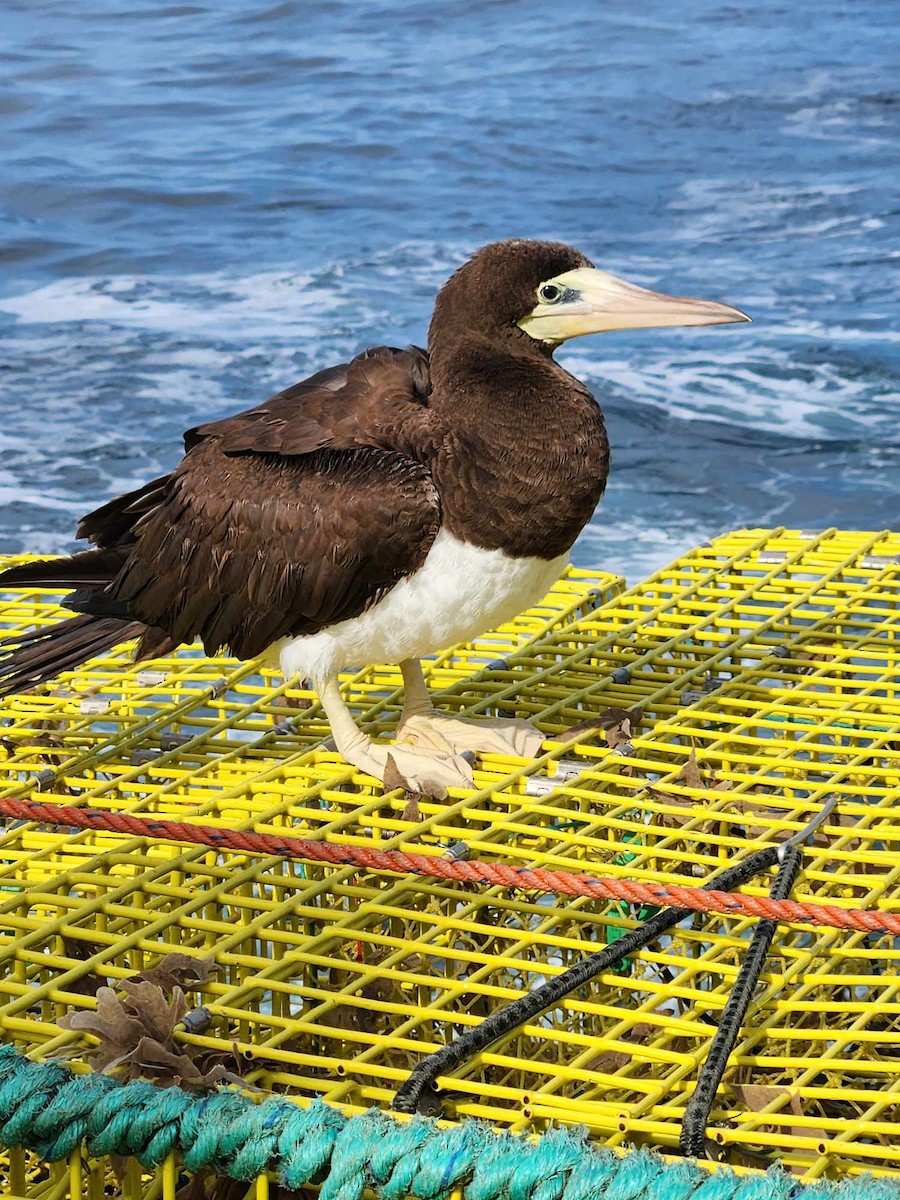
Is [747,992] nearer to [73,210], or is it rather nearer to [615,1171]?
[615,1171]

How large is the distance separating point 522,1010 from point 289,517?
76.3 inches

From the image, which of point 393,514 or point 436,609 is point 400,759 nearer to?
point 436,609

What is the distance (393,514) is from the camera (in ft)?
15.0

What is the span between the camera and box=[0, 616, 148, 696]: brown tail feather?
4.86m

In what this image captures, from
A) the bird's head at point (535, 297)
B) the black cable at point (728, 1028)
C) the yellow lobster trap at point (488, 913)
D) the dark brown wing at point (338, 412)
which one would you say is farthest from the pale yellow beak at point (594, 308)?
the black cable at point (728, 1028)

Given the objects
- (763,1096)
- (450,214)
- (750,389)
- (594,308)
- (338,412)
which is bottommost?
(750,389)

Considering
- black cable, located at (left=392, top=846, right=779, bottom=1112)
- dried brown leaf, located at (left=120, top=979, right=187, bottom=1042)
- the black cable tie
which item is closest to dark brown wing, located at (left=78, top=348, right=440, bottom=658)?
A: the black cable tie

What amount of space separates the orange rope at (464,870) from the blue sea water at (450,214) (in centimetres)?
819

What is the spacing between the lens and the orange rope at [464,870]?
3.35 m

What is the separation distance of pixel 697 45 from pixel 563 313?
18605 millimetres

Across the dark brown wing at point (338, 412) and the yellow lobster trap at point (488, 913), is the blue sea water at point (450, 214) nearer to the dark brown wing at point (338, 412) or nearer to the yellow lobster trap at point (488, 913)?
the yellow lobster trap at point (488, 913)

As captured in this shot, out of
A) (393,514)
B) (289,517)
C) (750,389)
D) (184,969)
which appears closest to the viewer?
(184,969)

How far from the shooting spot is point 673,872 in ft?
13.2

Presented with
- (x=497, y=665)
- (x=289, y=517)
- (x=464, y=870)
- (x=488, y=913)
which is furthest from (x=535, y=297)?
(x=464, y=870)
